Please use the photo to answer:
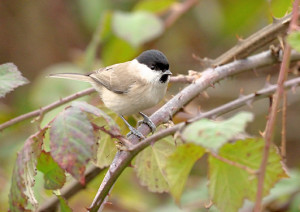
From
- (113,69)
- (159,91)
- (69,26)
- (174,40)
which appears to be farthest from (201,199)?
(69,26)

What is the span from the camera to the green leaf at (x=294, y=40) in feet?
3.33

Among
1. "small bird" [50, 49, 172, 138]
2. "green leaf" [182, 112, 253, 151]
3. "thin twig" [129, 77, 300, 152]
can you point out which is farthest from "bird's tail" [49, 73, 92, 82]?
"green leaf" [182, 112, 253, 151]

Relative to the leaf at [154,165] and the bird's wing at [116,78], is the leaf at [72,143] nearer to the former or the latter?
the leaf at [154,165]

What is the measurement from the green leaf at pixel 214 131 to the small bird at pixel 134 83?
118 centimetres

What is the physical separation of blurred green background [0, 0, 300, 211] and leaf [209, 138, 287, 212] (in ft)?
4.47

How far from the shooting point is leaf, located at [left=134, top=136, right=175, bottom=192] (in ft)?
Answer: 5.81

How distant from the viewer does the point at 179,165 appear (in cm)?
118

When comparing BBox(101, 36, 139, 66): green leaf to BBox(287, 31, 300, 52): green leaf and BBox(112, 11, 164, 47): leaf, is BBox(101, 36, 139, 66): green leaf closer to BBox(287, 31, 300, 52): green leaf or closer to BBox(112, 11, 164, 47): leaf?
BBox(112, 11, 164, 47): leaf

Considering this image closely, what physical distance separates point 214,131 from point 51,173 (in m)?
0.64

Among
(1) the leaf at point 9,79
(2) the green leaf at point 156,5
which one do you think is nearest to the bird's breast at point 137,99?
(1) the leaf at point 9,79

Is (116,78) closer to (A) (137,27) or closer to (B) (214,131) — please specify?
(A) (137,27)

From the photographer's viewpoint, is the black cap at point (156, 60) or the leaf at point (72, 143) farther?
the black cap at point (156, 60)

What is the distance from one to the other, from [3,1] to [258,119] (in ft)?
9.12

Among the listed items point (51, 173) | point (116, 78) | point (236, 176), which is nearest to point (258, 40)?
point (116, 78)
